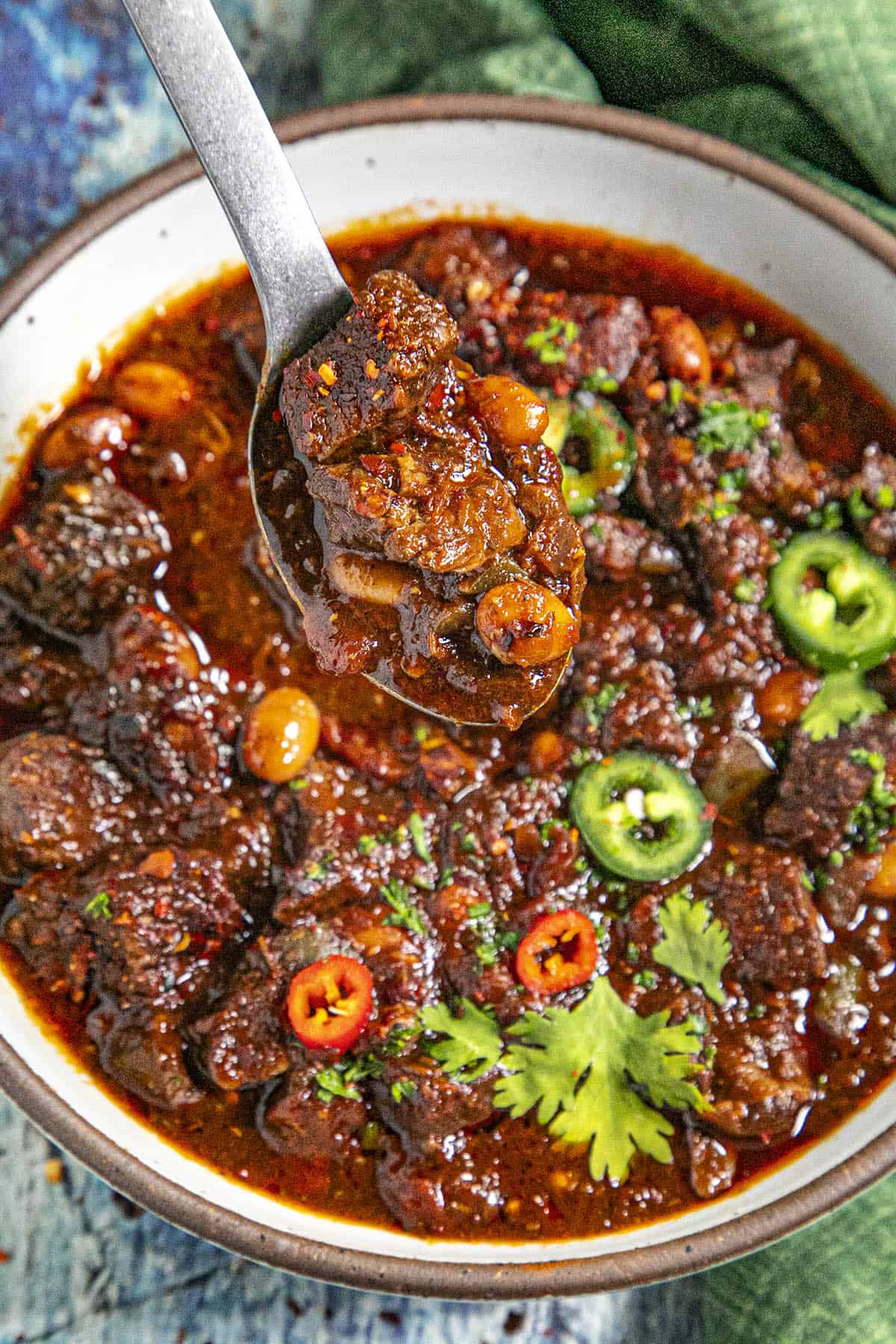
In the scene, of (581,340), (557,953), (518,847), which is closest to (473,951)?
(557,953)

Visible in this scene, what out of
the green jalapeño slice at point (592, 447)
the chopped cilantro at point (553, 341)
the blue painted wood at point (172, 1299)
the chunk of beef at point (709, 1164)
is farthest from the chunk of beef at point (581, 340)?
the blue painted wood at point (172, 1299)

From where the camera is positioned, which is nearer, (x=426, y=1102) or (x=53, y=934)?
(x=426, y=1102)

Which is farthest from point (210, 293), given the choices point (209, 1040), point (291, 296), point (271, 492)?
point (209, 1040)

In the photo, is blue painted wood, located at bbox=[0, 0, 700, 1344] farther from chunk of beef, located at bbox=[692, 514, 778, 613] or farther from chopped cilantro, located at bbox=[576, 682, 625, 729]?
chunk of beef, located at bbox=[692, 514, 778, 613]

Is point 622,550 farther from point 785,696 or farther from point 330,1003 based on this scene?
point 330,1003

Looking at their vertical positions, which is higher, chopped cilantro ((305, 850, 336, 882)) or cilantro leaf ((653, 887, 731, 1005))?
chopped cilantro ((305, 850, 336, 882))

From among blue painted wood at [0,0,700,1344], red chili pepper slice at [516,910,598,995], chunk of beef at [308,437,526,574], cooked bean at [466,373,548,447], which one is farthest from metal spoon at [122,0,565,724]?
blue painted wood at [0,0,700,1344]
